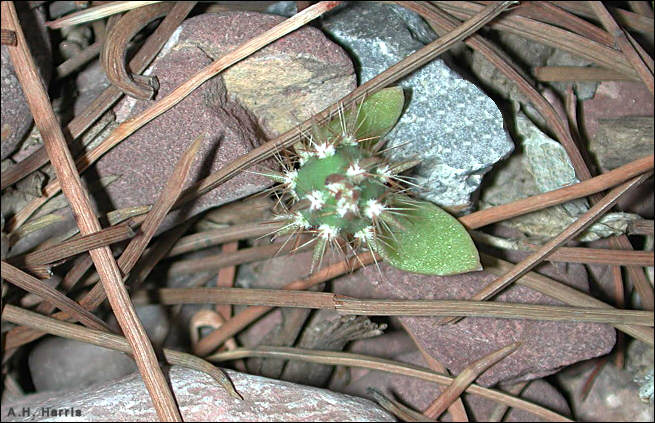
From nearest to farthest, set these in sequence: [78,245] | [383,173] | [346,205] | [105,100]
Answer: [346,205]
[383,173]
[78,245]
[105,100]

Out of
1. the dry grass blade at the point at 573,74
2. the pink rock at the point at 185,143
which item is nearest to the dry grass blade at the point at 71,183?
the pink rock at the point at 185,143

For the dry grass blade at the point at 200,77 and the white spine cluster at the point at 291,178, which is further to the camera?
the dry grass blade at the point at 200,77

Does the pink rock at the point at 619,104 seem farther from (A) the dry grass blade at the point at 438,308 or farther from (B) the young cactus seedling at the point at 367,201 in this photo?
(B) the young cactus seedling at the point at 367,201

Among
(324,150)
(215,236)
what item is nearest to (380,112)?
(324,150)

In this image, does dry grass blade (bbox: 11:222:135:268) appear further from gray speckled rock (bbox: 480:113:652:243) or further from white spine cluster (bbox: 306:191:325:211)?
gray speckled rock (bbox: 480:113:652:243)

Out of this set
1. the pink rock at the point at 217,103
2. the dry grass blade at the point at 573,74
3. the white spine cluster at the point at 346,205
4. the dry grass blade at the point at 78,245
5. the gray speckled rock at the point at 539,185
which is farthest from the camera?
the dry grass blade at the point at 573,74

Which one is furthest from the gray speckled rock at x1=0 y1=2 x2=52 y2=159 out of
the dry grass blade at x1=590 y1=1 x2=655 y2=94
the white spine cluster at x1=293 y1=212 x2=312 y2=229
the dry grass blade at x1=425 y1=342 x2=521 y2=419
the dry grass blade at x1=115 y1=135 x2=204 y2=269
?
the dry grass blade at x1=590 y1=1 x2=655 y2=94

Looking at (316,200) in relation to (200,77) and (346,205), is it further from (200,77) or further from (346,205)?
(200,77)
